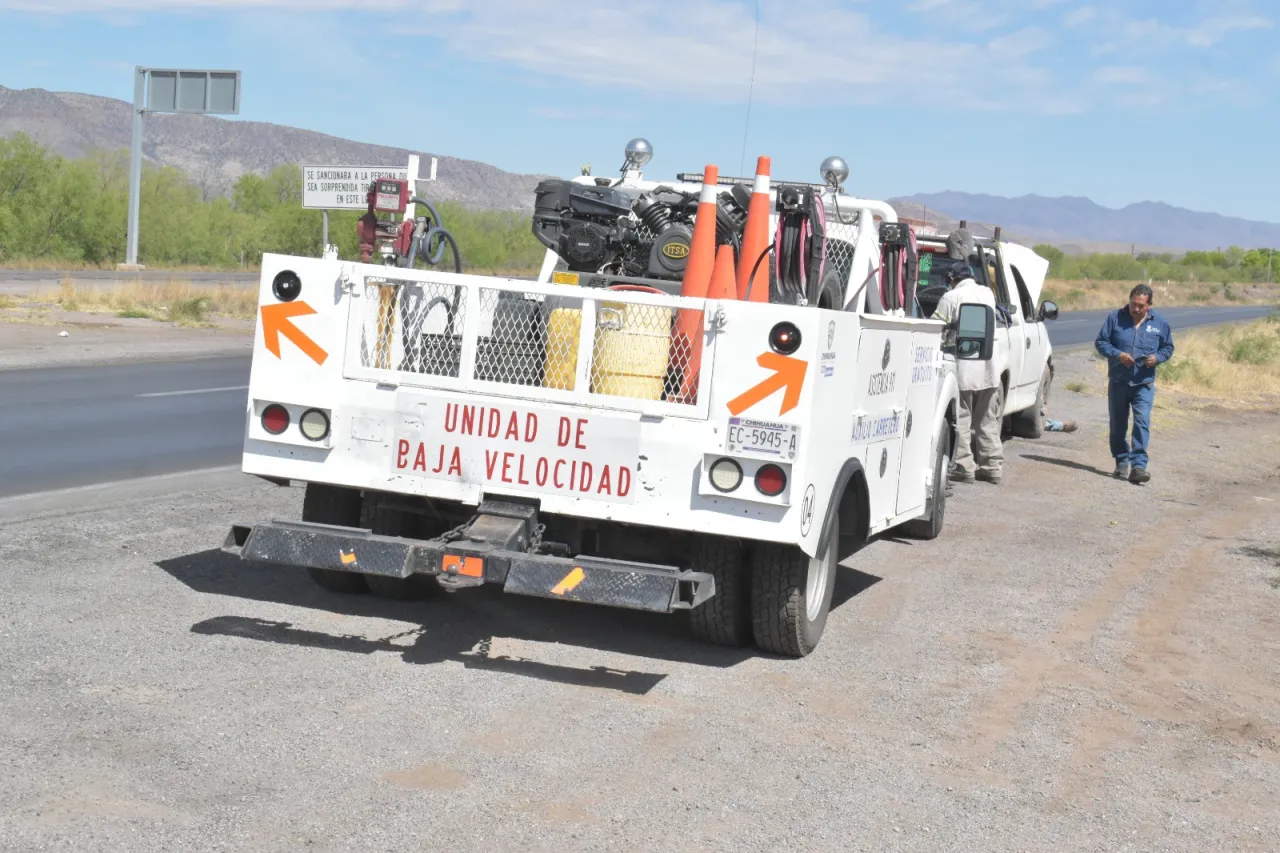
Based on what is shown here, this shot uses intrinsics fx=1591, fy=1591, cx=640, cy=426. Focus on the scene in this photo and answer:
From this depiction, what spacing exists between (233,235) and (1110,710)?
67.6 metres

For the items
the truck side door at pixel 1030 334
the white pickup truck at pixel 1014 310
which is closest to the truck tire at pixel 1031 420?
the white pickup truck at pixel 1014 310

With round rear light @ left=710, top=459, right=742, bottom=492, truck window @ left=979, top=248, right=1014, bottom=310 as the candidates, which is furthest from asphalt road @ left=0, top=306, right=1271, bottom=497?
truck window @ left=979, top=248, right=1014, bottom=310

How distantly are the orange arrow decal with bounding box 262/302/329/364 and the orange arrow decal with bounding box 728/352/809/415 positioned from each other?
1.83m

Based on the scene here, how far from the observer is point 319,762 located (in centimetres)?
512

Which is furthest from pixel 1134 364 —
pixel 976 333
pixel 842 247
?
pixel 842 247

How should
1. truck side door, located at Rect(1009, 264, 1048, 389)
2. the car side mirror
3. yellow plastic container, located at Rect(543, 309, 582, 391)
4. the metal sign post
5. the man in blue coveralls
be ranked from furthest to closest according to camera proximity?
1. the metal sign post
2. truck side door, located at Rect(1009, 264, 1048, 389)
3. the man in blue coveralls
4. the car side mirror
5. yellow plastic container, located at Rect(543, 309, 582, 391)

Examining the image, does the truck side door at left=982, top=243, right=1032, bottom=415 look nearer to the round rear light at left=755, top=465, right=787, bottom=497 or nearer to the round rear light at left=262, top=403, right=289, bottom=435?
the round rear light at left=755, top=465, right=787, bottom=497

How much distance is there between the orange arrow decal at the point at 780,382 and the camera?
626cm

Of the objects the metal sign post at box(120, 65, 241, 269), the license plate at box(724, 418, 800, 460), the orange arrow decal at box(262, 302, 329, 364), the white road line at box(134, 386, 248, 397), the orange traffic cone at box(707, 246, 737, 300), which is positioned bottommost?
the white road line at box(134, 386, 248, 397)

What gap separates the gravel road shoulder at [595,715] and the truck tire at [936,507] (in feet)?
3.38

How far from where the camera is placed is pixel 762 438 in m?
6.28

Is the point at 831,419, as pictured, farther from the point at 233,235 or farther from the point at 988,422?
the point at 233,235

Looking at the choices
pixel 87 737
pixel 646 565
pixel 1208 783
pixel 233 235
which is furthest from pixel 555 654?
pixel 233 235

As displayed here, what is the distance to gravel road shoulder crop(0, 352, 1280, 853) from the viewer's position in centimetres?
478
